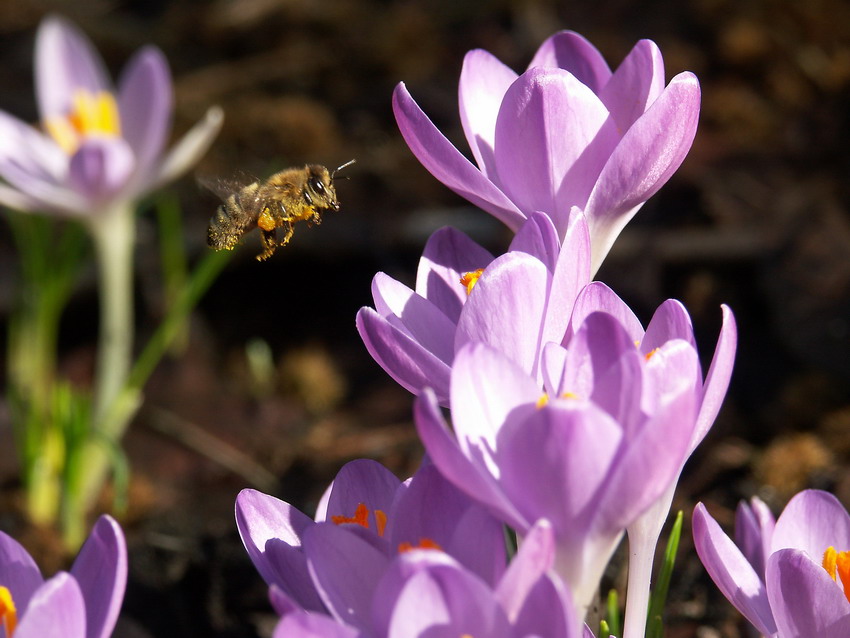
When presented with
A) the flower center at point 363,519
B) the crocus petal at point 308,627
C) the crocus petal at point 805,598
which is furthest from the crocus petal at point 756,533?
the crocus petal at point 308,627

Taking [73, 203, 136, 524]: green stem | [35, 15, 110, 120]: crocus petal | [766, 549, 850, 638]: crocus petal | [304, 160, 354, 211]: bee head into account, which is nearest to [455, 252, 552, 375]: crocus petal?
[766, 549, 850, 638]: crocus petal

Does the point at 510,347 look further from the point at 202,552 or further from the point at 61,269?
the point at 61,269

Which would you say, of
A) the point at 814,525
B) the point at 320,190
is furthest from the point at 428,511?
the point at 320,190

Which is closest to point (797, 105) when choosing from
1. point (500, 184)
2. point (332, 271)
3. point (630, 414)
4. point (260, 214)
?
point (332, 271)

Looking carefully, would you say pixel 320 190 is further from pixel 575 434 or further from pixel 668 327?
pixel 575 434

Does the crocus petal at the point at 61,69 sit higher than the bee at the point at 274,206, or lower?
lower

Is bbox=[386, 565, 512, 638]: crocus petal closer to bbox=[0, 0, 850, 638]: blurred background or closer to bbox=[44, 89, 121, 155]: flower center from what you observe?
bbox=[0, 0, 850, 638]: blurred background

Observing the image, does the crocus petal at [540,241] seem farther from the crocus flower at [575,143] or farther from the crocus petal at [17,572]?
the crocus petal at [17,572]
